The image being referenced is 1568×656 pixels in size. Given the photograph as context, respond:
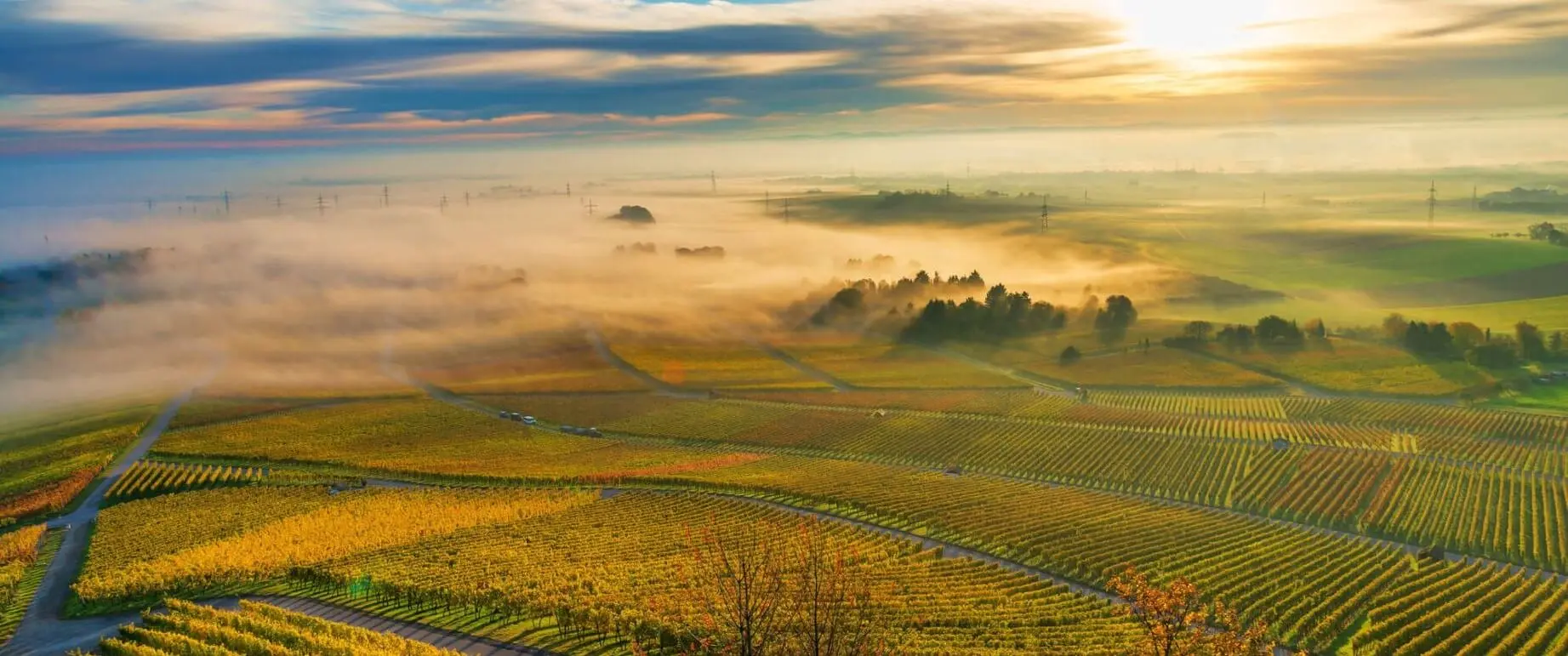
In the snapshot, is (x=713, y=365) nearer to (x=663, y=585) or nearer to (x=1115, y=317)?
(x=1115, y=317)

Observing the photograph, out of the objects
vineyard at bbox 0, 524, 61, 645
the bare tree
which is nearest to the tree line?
the bare tree

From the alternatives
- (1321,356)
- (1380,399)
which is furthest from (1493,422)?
(1321,356)

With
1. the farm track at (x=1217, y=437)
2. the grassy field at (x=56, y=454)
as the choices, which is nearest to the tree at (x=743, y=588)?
the farm track at (x=1217, y=437)

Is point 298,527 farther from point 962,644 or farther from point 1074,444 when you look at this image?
point 1074,444

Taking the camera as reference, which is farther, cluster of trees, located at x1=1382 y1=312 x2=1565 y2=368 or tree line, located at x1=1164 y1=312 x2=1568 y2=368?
tree line, located at x1=1164 y1=312 x2=1568 y2=368

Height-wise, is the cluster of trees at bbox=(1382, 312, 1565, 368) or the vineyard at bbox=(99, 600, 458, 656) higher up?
the vineyard at bbox=(99, 600, 458, 656)

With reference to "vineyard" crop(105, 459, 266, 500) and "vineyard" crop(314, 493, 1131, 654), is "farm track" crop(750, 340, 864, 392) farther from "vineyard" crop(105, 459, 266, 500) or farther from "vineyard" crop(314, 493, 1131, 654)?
"vineyard" crop(105, 459, 266, 500)
